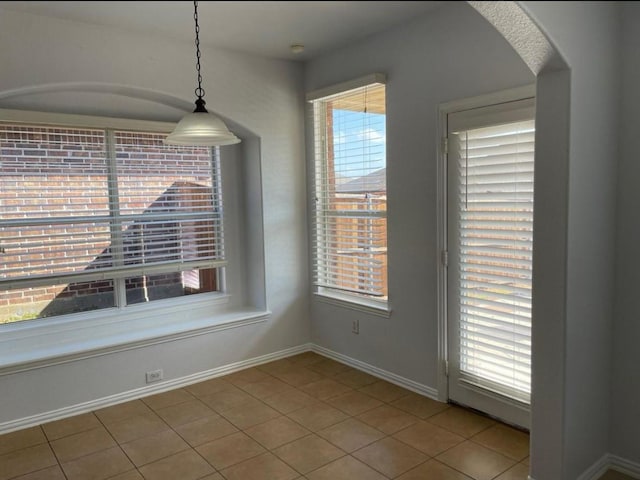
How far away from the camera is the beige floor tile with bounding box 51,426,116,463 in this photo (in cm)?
295

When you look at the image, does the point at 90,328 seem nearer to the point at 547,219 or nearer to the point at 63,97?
the point at 63,97

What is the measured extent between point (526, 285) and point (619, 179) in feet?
2.42

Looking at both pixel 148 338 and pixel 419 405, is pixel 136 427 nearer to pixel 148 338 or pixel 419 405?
pixel 148 338

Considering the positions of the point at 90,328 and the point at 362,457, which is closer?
the point at 362,457

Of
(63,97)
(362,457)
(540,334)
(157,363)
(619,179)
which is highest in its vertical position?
(63,97)

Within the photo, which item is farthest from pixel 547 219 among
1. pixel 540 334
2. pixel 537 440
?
pixel 537 440

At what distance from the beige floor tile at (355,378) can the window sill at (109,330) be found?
2.81 feet

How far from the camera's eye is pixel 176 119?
4.11 meters

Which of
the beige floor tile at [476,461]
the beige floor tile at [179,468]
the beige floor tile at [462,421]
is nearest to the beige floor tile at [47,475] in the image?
the beige floor tile at [179,468]

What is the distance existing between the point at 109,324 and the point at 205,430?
1.24 m

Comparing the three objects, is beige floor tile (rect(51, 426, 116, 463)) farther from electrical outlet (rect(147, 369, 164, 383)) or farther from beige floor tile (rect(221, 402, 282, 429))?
beige floor tile (rect(221, 402, 282, 429))

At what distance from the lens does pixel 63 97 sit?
3561 mm

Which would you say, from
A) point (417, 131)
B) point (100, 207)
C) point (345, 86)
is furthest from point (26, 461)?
point (345, 86)

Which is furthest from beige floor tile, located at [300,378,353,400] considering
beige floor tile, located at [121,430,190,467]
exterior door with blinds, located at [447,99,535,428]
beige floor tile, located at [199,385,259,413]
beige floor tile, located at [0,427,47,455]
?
beige floor tile, located at [0,427,47,455]
